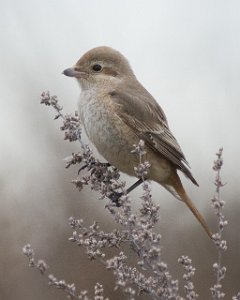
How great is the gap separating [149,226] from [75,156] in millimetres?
1016

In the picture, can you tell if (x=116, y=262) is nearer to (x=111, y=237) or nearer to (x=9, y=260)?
(x=111, y=237)

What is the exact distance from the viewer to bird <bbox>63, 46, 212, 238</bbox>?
4230 mm

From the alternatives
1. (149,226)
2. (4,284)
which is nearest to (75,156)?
(149,226)

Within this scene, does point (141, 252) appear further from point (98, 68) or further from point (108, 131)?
point (98, 68)

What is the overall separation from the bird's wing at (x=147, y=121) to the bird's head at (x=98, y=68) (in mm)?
109

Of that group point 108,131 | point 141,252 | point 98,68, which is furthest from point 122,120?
point 141,252

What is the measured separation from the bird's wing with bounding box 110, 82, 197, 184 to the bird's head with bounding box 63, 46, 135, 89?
0.11m

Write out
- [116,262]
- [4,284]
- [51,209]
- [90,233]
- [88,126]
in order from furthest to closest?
[51,209]
[4,284]
[88,126]
[90,233]
[116,262]

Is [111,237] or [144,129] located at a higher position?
[144,129]

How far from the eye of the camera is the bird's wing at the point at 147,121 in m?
4.35

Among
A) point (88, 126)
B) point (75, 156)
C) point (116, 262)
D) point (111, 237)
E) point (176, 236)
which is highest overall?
point (176, 236)

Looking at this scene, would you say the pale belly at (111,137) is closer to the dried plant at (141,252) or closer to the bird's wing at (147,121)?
the bird's wing at (147,121)

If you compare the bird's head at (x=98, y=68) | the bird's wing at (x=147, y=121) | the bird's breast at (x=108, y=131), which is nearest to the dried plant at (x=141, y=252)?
the bird's breast at (x=108, y=131)

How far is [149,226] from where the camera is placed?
3.02 m
